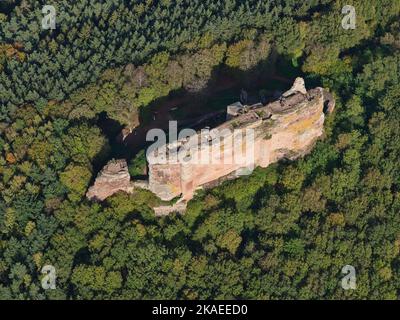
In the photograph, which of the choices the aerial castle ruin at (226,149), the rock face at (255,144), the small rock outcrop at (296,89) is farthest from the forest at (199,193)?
the small rock outcrop at (296,89)

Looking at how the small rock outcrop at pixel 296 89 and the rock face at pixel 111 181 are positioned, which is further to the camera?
the small rock outcrop at pixel 296 89

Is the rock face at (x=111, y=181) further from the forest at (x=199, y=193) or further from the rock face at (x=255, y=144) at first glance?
the rock face at (x=255, y=144)

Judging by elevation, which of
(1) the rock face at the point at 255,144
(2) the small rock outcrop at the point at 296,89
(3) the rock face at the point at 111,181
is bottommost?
(3) the rock face at the point at 111,181

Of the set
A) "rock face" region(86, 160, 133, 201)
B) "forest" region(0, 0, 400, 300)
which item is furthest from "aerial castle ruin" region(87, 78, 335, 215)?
"forest" region(0, 0, 400, 300)

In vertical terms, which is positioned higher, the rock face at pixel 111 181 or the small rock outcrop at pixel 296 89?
the small rock outcrop at pixel 296 89

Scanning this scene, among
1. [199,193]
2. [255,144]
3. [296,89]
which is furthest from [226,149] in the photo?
[296,89]

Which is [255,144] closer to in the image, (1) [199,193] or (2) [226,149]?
(2) [226,149]

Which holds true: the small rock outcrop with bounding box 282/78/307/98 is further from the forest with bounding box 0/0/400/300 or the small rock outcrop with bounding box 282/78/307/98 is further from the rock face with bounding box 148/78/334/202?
the forest with bounding box 0/0/400/300

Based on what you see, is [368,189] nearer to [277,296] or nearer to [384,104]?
[384,104]
